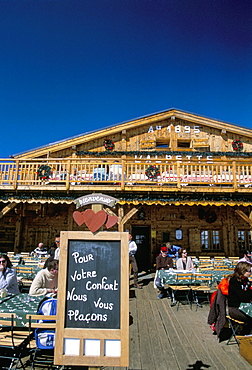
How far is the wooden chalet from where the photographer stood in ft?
36.3

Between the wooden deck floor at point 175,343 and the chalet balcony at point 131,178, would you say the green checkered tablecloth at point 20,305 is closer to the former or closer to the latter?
the wooden deck floor at point 175,343

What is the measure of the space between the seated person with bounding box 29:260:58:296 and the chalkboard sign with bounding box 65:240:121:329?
2.18 m

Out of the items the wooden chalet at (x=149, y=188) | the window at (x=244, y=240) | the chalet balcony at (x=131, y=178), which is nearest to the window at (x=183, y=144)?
Result: the wooden chalet at (x=149, y=188)

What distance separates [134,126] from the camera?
47.4ft

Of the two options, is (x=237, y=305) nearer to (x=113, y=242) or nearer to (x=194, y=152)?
(x=113, y=242)

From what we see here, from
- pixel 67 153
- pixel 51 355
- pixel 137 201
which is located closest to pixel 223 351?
pixel 51 355

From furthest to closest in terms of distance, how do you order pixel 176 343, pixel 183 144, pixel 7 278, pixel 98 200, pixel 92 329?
1. pixel 183 144
2. pixel 98 200
3. pixel 7 278
4. pixel 176 343
5. pixel 92 329

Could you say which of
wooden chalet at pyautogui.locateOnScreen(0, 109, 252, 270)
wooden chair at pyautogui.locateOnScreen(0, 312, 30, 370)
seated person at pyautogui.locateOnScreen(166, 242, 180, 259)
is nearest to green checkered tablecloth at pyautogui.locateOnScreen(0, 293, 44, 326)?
wooden chair at pyautogui.locateOnScreen(0, 312, 30, 370)

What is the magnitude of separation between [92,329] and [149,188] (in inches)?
330

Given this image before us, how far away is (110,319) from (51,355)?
2.14 metres

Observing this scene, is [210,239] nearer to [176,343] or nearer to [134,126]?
[134,126]

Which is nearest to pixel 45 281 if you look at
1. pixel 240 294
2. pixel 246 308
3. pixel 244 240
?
pixel 240 294

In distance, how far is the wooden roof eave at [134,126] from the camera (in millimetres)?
14110

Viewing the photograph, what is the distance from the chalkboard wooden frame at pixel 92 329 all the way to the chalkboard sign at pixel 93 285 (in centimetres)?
3
